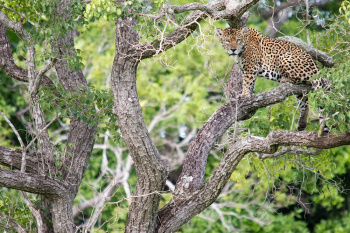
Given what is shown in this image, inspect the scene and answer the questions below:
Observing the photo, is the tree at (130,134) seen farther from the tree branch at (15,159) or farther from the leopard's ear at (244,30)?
the leopard's ear at (244,30)

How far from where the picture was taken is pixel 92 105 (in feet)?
23.0

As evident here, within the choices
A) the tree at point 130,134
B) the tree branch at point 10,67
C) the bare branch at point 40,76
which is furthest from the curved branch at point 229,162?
the tree branch at point 10,67

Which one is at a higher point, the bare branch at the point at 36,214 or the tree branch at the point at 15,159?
the tree branch at the point at 15,159

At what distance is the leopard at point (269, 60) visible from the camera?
7242mm

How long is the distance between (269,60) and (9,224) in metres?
4.05

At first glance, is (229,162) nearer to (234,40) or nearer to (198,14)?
(198,14)

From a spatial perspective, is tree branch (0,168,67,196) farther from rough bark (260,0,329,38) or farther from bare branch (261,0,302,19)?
bare branch (261,0,302,19)

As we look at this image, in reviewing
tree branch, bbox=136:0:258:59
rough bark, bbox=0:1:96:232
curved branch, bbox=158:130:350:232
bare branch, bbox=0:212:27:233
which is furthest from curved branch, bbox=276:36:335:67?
bare branch, bbox=0:212:27:233

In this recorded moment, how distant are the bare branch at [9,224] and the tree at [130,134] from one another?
26 millimetres

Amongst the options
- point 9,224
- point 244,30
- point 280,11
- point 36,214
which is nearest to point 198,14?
point 244,30

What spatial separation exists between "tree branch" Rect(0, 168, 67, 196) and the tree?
1 cm

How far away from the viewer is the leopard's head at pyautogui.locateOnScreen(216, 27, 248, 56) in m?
7.77

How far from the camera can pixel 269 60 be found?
7695 mm

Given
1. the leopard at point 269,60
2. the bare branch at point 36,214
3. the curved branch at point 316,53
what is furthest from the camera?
the curved branch at point 316,53
